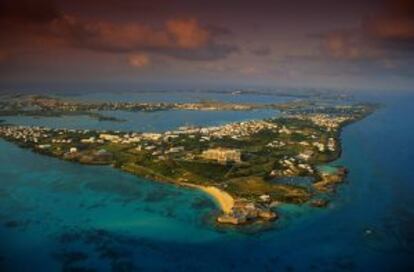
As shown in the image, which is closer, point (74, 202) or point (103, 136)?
point (74, 202)

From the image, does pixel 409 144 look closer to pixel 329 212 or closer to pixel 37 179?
pixel 329 212

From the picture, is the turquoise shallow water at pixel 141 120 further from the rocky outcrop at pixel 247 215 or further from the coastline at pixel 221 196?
the rocky outcrop at pixel 247 215

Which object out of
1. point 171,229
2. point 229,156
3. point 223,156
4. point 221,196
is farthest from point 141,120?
point 171,229

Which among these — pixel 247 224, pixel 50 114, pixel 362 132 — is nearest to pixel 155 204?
pixel 247 224

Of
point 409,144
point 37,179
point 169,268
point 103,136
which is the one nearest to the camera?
point 169,268

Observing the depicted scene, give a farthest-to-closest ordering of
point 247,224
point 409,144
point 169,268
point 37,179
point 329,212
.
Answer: point 409,144 < point 37,179 < point 329,212 < point 247,224 < point 169,268

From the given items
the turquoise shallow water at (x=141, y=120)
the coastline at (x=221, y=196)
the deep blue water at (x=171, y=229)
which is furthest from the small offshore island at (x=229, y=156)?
the turquoise shallow water at (x=141, y=120)
